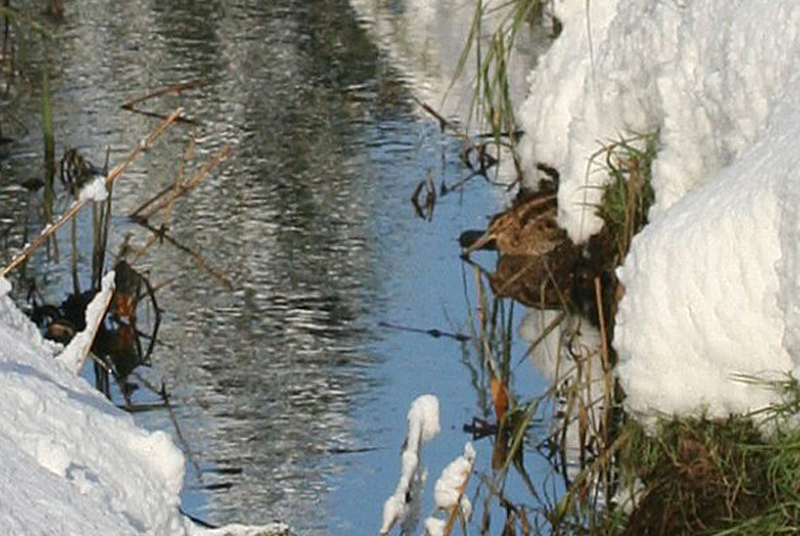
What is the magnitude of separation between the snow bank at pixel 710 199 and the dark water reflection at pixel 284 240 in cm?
97

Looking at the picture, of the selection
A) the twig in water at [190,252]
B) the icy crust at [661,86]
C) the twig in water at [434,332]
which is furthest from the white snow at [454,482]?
the twig in water at [190,252]

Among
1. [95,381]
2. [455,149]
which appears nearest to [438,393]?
[95,381]

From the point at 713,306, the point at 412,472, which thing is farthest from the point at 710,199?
the point at 412,472

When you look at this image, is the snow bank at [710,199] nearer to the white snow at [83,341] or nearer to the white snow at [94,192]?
the white snow at [94,192]

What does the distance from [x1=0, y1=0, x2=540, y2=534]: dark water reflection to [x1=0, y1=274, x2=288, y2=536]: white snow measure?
2474 millimetres

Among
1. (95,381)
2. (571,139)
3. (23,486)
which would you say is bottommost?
(95,381)

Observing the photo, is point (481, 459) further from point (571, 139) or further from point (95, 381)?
point (571, 139)

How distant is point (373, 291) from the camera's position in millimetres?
8539

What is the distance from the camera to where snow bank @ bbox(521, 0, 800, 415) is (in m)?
5.43

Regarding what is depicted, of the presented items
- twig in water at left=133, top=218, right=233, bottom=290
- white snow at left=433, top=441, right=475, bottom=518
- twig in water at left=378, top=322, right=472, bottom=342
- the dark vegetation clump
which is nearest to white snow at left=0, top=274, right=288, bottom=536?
white snow at left=433, top=441, right=475, bottom=518

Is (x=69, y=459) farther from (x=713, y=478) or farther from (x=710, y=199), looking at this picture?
(x=710, y=199)

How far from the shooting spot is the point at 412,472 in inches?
161

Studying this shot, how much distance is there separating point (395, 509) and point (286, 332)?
12.9 ft

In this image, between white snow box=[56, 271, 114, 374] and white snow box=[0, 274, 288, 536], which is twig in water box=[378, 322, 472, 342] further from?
white snow box=[0, 274, 288, 536]
